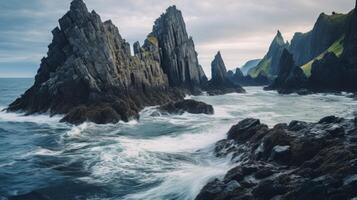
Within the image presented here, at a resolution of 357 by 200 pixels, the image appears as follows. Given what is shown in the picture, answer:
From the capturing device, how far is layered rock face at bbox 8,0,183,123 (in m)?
62.9

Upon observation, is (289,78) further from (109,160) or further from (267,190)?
(267,190)

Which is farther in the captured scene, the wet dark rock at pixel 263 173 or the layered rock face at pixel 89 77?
the layered rock face at pixel 89 77

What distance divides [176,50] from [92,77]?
55.5 m

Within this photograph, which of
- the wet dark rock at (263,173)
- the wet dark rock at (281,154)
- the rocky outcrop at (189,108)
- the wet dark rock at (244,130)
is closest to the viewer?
the wet dark rock at (263,173)

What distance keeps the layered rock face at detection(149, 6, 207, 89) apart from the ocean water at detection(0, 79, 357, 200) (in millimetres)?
60974

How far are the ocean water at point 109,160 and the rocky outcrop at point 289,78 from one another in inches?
3033

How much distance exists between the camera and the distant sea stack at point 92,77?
63062 millimetres

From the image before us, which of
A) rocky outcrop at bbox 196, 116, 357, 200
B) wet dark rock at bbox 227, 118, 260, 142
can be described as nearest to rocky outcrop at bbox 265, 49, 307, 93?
wet dark rock at bbox 227, 118, 260, 142

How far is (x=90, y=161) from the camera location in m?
32.8

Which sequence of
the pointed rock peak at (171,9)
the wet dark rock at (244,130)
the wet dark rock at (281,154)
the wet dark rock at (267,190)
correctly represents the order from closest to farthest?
the wet dark rock at (267,190), the wet dark rock at (281,154), the wet dark rock at (244,130), the pointed rock peak at (171,9)

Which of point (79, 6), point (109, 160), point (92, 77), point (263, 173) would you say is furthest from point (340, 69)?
point (263, 173)

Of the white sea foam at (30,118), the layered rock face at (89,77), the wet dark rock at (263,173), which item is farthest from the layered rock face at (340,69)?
the wet dark rock at (263,173)

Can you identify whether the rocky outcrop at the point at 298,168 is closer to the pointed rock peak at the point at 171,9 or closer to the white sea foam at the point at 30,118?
the white sea foam at the point at 30,118

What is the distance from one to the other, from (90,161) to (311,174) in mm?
19159
